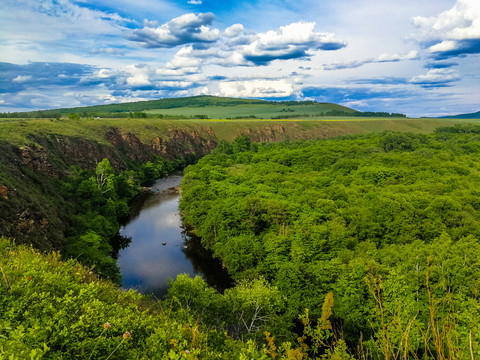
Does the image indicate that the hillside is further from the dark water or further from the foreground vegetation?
the foreground vegetation

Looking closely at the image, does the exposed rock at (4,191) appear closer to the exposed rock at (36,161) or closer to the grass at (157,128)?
the exposed rock at (36,161)

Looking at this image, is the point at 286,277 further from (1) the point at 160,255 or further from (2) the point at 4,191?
(2) the point at 4,191

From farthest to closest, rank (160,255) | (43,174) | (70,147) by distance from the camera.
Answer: (70,147) → (43,174) → (160,255)

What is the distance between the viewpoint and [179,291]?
24469mm

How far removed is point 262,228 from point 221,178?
2417 cm

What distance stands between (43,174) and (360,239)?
56.2 m

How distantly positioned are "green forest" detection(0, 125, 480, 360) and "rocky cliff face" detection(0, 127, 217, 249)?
122 inches

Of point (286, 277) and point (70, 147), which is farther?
point (70, 147)

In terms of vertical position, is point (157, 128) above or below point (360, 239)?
above

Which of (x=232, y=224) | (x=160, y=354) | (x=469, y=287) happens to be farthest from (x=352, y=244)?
(x=160, y=354)

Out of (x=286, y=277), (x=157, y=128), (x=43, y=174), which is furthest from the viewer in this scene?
(x=157, y=128)

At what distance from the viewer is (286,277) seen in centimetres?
3128

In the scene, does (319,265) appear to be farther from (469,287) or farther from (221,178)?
(221,178)

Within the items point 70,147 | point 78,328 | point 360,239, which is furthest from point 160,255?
point 70,147
